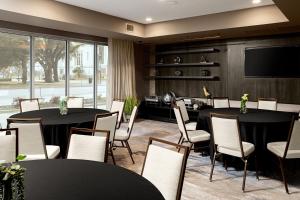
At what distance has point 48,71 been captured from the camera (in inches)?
249


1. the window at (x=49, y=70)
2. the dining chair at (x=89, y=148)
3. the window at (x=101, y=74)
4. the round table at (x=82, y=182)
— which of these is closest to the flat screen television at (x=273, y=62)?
the window at (x=101, y=74)

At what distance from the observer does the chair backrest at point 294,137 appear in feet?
9.85

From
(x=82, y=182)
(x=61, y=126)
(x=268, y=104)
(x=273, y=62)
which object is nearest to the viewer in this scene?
(x=82, y=182)

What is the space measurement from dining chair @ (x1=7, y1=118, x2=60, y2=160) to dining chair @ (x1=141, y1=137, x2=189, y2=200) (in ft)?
5.06

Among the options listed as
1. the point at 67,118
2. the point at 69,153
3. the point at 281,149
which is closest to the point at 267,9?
the point at 281,149

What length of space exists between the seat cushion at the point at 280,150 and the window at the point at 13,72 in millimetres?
5050

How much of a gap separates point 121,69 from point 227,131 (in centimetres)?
488

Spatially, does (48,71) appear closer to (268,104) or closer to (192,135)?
(192,135)

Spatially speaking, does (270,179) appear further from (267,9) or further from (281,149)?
(267,9)

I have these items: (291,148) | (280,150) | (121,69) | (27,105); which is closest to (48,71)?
(27,105)

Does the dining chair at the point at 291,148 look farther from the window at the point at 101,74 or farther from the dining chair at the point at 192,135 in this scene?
the window at the point at 101,74

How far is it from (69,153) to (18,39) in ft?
14.4

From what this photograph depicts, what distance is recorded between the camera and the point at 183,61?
7.88m

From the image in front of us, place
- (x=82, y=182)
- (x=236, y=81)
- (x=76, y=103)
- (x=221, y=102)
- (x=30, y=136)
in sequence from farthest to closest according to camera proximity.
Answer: (x=236, y=81) → (x=221, y=102) → (x=76, y=103) → (x=30, y=136) → (x=82, y=182)
